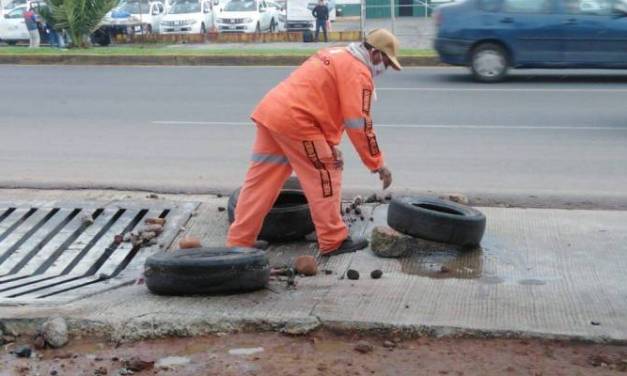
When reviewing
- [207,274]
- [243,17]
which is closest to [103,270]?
[207,274]

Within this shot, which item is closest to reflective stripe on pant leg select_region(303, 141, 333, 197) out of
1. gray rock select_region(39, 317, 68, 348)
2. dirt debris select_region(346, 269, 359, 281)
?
dirt debris select_region(346, 269, 359, 281)

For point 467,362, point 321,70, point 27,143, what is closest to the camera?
point 467,362

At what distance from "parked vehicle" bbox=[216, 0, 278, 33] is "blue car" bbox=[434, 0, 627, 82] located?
1727 centimetres

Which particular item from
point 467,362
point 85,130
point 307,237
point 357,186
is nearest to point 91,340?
point 467,362

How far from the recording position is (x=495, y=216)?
7.23 metres

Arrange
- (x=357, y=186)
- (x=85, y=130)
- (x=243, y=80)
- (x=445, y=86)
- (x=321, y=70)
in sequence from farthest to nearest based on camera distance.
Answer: (x=243, y=80), (x=445, y=86), (x=85, y=130), (x=357, y=186), (x=321, y=70)

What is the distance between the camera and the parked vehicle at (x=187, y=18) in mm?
32094

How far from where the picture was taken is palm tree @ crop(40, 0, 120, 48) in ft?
77.0

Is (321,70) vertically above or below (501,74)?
above

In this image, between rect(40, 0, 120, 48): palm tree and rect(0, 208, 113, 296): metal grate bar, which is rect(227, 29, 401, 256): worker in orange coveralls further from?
rect(40, 0, 120, 48): palm tree

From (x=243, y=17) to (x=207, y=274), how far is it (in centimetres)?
2848

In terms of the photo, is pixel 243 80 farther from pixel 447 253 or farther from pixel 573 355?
pixel 573 355

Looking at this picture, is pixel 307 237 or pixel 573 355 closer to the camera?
pixel 573 355

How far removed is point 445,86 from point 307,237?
950cm
